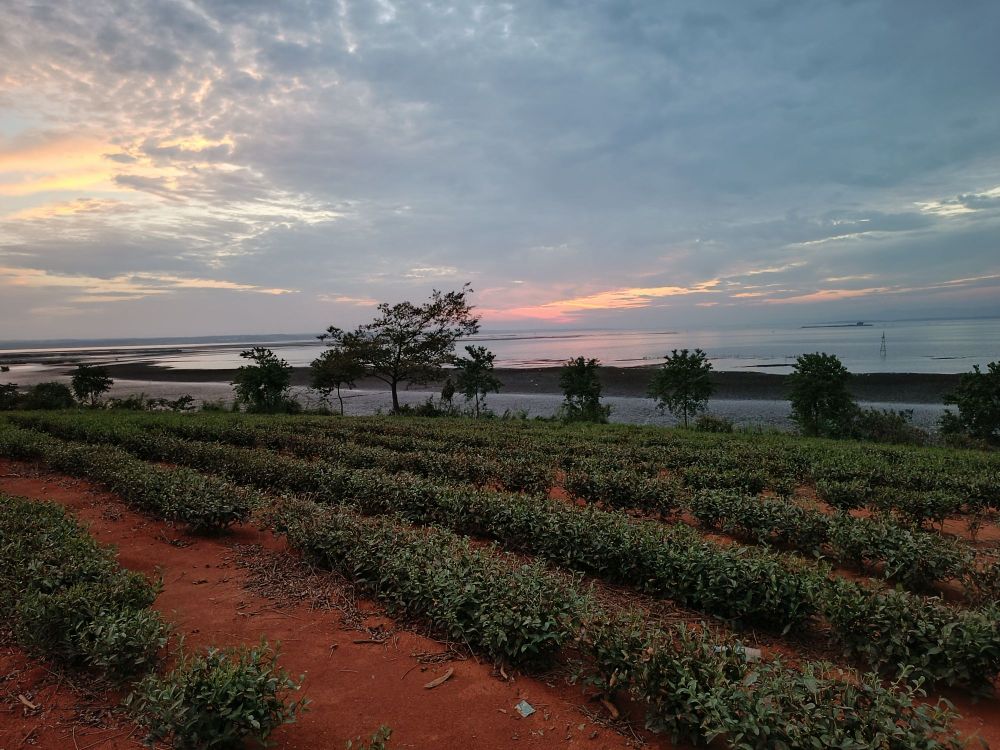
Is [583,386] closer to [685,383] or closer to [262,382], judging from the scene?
[685,383]

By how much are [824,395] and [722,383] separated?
72.2 ft

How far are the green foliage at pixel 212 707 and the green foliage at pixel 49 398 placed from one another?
30578 mm

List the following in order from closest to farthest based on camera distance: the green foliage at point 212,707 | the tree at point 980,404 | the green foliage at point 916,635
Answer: the green foliage at point 212,707 → the green foliage at point 916,635 → the tree at point 980,404

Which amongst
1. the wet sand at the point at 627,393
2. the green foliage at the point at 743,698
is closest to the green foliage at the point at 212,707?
the green foliage at the point at 743,698

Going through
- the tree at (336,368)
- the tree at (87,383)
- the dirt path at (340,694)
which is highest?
the tree at (336,368)

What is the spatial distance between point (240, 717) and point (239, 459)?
8068 millimetres

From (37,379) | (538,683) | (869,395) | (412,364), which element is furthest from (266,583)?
(37,379)

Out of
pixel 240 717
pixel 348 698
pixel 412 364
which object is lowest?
pixel 348 698

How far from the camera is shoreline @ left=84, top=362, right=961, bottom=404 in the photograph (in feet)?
117

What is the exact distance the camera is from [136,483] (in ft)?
27.7

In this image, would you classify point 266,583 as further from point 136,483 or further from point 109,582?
point 136,483

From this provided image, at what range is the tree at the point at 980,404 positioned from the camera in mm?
18016

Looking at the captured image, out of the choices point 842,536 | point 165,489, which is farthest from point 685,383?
point 165,489

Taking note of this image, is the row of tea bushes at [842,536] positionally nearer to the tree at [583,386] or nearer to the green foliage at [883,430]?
the green foliage at [883,430]
